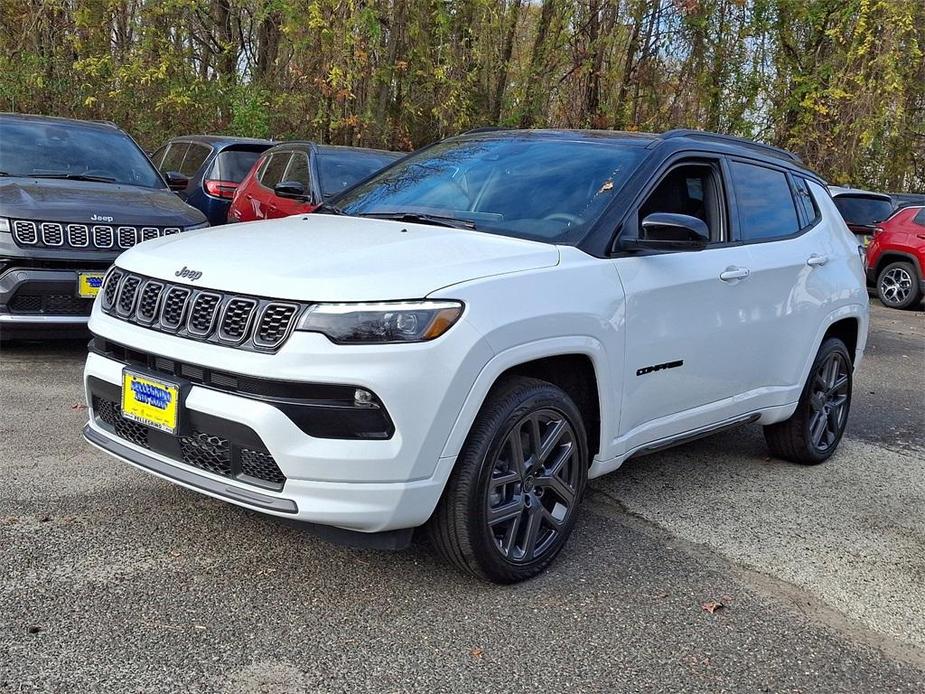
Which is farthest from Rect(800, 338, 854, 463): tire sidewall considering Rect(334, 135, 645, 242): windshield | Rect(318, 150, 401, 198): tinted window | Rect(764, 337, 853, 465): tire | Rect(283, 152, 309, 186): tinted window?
Rect(283, 152, 309, 186): tinted window

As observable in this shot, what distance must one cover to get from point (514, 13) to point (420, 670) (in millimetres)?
17642

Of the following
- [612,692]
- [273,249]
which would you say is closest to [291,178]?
[273,249]

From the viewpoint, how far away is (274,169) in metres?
9.43

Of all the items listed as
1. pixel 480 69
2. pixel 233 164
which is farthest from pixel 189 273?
pixel 480 69

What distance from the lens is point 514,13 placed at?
62.1ft

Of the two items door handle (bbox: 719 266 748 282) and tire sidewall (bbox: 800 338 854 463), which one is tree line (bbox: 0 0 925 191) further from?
door handle (bbox: 719 266 748 282)

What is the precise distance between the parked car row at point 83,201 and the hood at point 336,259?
235 cm

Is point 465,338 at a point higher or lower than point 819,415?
higher

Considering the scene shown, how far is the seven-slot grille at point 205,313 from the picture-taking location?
3.18 m

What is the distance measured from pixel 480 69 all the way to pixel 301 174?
10789 mm

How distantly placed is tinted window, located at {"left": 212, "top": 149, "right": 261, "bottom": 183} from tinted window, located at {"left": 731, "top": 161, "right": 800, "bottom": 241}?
23.2ft

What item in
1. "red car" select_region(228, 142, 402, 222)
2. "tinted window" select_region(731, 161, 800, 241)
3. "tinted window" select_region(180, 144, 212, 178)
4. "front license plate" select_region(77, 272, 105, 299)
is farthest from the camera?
"tinted window" select_region(180, 144, 212, 178)

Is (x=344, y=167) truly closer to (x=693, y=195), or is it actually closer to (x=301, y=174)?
(x=301, y=174)

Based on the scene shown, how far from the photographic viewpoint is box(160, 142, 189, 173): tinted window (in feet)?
40.8
